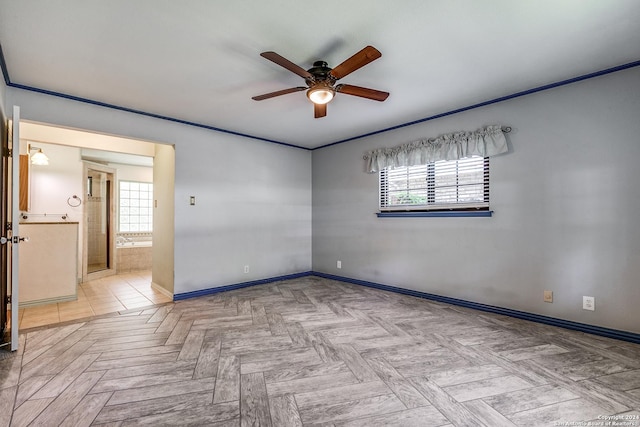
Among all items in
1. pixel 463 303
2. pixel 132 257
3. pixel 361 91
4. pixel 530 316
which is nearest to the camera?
pixel 361 91

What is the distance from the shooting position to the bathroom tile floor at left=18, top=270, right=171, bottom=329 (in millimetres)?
3133

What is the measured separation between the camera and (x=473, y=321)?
2992mm

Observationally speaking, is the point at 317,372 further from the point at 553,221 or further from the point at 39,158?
the point at 39,158

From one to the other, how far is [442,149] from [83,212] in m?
5.60

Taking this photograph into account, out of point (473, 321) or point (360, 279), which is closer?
point (473, 321)

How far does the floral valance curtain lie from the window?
0.36 feet

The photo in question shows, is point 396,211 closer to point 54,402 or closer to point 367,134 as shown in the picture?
point 367,134

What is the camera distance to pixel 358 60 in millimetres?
2029

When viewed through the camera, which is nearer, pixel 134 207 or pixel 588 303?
pixel 588 303

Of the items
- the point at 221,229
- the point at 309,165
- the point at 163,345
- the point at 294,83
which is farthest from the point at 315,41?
the point at 309,165

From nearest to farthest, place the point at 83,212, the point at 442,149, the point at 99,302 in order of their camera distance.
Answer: the point at 442,149 → the point at 99,302 → the point at 83,212

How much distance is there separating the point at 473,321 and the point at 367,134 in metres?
2.86

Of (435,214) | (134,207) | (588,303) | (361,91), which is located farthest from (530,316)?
(134,207)

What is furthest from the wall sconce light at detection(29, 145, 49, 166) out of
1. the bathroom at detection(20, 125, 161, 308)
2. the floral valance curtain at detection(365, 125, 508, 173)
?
the floral valance curtain at detection(365, 125, 508, 173)
